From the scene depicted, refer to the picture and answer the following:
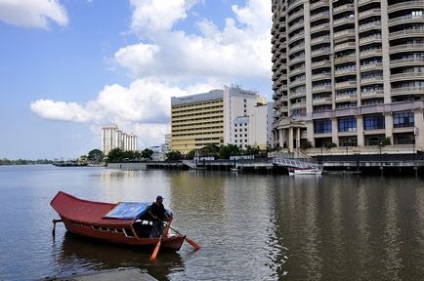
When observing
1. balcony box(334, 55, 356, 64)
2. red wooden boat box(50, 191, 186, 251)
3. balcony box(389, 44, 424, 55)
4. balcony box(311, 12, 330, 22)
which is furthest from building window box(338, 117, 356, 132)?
red wooden boat box(50, 191, 186, 251)

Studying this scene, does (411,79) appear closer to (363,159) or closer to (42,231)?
(363,159)

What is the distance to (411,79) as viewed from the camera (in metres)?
94.7

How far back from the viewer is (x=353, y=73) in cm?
10412

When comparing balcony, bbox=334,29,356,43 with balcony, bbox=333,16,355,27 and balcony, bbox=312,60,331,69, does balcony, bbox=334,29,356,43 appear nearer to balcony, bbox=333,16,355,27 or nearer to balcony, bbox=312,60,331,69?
balcony, bbox=333,16,355,27

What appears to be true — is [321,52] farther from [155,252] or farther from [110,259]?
[110,259]

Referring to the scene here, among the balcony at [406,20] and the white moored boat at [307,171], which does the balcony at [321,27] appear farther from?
the white moored boat at [307,171]

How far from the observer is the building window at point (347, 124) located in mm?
103125

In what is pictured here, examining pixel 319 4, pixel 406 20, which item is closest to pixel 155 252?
pixel 406 20

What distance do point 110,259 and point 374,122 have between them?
8961cm

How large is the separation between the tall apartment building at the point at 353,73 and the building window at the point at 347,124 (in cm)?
23

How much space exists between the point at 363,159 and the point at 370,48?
30.0 m

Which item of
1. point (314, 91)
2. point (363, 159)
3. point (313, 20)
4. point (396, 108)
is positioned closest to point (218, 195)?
point (363, 159)

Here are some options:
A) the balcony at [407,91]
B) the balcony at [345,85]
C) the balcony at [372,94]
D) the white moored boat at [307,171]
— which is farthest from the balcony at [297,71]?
the white moored boat at [307,171]

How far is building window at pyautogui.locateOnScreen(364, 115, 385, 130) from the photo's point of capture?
98.4 metres
